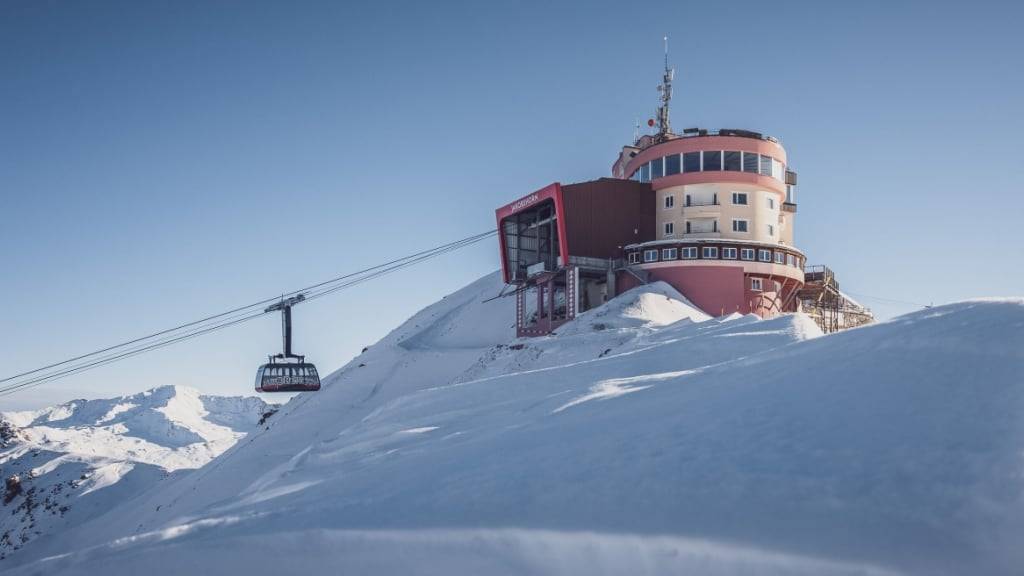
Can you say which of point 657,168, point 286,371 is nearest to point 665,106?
point 657,168

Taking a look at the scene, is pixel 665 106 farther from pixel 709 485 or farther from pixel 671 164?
pixel 709 485

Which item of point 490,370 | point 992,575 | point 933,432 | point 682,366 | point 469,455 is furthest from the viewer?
point 490,370

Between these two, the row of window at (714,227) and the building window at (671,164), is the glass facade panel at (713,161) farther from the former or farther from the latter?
the row of window at (714,227)

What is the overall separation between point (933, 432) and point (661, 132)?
51.7 m

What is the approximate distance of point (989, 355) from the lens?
7570mm

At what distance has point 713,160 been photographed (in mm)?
41156

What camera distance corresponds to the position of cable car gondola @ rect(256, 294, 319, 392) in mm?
28438

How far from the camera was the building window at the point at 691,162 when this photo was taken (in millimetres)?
41375

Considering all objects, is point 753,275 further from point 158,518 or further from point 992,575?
point 992,575

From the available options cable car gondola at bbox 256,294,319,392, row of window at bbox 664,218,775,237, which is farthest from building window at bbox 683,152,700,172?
cable car gondola at bbox 256,294,319,392

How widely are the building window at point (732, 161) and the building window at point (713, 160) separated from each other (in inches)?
12.8

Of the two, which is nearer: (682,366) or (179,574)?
(179,574)

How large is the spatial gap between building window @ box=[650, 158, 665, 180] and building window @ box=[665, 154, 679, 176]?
1.01 feet

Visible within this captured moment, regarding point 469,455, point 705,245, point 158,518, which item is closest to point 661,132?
point 705,245
